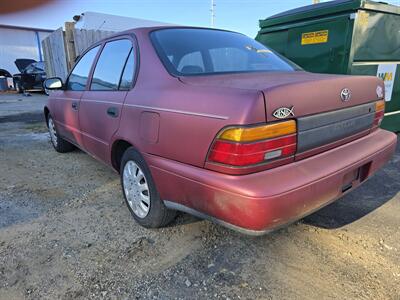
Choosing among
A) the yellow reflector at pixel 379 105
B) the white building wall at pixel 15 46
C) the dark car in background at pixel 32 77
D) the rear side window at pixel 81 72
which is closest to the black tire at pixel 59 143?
the rear side window at pixel 81 72

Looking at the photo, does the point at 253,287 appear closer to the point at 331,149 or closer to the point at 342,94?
the point at 331,149

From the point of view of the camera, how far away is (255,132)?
1.69 m

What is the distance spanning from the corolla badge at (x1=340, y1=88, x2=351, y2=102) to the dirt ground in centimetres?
105

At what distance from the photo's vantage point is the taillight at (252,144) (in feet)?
5.56

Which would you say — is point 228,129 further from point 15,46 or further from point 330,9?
point 15,46

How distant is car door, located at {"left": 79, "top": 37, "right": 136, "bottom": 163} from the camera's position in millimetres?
2664

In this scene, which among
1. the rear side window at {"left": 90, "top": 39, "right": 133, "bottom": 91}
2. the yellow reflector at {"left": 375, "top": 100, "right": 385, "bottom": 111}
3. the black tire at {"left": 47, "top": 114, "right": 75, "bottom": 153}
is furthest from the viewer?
the black tire at {"left": 47, "top": 114, "right": 75, "bottom": 153}

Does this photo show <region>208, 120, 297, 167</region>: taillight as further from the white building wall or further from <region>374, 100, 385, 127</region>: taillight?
the white building wall

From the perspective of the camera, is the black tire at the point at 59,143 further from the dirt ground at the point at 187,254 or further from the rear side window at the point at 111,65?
the rear side window at the point at 111,65

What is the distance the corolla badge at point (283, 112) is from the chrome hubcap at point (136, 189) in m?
1.17

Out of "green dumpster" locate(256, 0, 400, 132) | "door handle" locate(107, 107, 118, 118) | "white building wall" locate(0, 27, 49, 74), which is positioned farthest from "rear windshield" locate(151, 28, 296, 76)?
"white building wall" locate(0, 27, 49, 74)

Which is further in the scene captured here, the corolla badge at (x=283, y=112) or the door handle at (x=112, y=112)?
the door handle at (x=112, y=112)

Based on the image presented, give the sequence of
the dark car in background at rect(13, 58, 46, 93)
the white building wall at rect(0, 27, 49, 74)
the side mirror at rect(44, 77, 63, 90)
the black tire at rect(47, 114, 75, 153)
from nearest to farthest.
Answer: the side mirror at rect(44, 77, 63, 90) < the black tire at rect(47, 114, 75, 153) < the dark car in background at rect(13, 58, 46, 93) < the white building wall at rect(0, 27, 49, 74)

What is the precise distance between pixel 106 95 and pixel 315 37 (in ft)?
11.5
